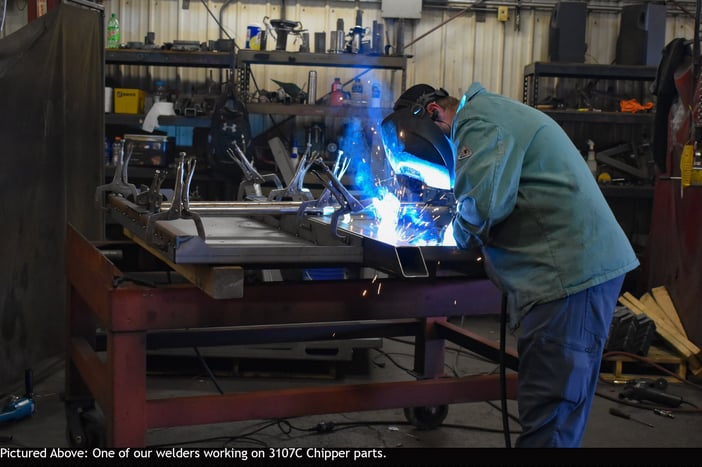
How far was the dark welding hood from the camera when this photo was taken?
95.9 inches

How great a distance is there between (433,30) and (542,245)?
15.6 ft

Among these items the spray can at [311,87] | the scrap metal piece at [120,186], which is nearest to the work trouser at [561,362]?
the scrap metal piece at [120,186]

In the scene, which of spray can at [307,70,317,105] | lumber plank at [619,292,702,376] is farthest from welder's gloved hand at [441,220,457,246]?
spray can at [307,70,317,105]

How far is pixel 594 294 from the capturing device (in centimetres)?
226

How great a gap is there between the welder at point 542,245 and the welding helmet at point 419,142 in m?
0.11

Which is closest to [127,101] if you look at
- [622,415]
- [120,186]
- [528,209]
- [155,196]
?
[120,186]

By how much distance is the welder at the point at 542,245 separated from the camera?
2221 mm

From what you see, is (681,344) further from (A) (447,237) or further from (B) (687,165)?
(A) (447,237)

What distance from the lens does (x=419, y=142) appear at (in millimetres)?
2436

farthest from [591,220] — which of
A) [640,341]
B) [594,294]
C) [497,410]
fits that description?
[640,341]

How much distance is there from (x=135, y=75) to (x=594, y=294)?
521cm

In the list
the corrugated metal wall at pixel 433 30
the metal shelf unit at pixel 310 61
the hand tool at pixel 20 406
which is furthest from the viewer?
the corrugated metal wall at pixel 433 30

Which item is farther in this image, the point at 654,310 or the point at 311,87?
the point at 311,87

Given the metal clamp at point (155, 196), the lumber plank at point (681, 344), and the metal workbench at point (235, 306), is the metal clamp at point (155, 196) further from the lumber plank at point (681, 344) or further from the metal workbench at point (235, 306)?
the lumber plank at point (681, 344)
